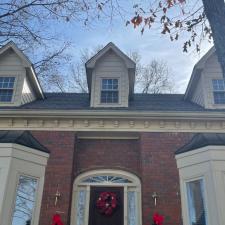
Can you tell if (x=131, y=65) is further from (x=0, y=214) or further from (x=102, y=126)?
(x=0, y=214)

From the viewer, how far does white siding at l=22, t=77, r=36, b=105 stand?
9.91 metres

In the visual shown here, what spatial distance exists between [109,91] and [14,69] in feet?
10.8

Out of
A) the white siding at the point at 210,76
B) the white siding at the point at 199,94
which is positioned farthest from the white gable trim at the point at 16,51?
the white siding at the point at 210,76

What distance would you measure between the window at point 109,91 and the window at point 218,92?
3.23 m

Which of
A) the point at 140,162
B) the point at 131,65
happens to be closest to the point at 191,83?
the point at 131,65

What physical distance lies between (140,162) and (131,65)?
3.31 m

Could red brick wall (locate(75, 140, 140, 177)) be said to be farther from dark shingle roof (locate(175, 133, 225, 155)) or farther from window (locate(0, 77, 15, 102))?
window (locate(0, 77, 15, 102))

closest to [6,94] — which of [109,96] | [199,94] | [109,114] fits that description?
[109,96]

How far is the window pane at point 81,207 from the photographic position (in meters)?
8.07

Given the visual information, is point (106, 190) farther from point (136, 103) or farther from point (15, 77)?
Result: point (15, 77)

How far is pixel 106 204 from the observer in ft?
27.6

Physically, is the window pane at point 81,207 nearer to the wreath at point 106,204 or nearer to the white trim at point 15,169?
the wreath at point 106,204

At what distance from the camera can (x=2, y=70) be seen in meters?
10.1

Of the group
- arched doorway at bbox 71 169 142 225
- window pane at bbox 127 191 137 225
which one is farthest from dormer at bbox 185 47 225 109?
window pane at bbox 127 191 137 225
